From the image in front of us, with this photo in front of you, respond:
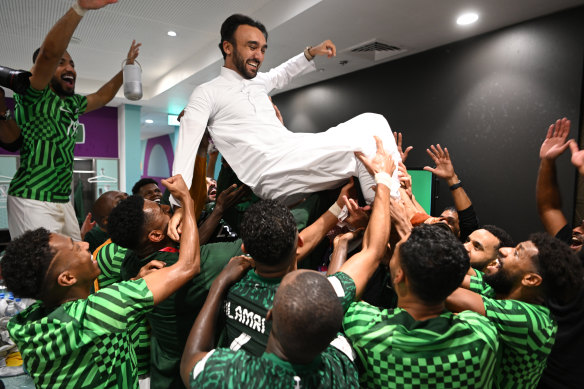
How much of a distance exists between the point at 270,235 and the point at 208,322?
13.8 inches

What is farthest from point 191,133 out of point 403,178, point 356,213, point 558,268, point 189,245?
point 558,268

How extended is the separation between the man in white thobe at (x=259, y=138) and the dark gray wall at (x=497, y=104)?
7.80 feet

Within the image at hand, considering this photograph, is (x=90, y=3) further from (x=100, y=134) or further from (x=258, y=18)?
(x=100, y=134)

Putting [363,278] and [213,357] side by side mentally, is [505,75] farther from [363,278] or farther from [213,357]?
[213,357]

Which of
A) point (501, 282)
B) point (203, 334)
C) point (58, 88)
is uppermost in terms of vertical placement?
point (58, 88)

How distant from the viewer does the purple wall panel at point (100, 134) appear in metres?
7.23

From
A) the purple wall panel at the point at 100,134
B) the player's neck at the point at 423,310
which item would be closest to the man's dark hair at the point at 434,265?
the player's neck at the point at 423,310

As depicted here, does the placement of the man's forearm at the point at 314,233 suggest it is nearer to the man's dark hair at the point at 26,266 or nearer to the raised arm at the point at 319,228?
A: the raised arm at the point at 319,228

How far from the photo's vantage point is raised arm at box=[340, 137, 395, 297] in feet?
3.97

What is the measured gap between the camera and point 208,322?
1.12 m

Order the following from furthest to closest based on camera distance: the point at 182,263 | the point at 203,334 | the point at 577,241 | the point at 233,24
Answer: the point at 577,241, the point at 233,24, the point at 182,263, the point at 203,334

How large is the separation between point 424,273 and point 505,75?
10.4ft

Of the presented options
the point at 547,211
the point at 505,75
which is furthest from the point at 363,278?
the point at 505,75

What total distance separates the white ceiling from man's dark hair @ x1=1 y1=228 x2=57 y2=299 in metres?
2.73
